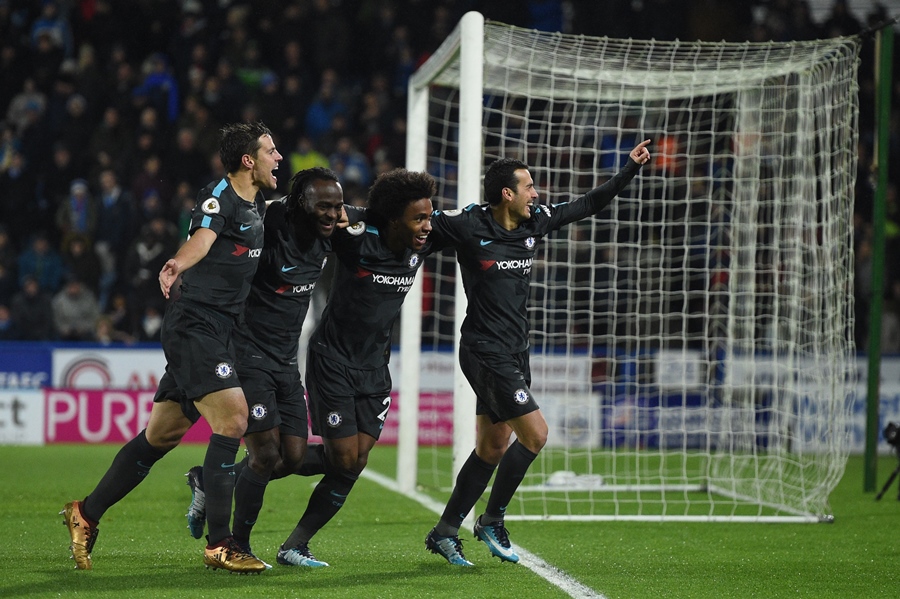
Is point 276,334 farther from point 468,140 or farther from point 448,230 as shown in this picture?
point 468,140

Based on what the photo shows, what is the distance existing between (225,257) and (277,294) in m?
0.38

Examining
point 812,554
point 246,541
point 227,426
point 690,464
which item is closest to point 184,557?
point 246,541

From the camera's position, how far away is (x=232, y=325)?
218 inches

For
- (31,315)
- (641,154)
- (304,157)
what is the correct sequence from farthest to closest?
(304,157), (31,315), (641,154)

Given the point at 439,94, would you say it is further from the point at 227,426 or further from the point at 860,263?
the point at 227,426

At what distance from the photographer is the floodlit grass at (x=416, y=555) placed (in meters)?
5.29

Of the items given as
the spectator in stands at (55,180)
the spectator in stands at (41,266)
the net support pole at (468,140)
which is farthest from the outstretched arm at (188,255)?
the spectator in stands at (55,180)

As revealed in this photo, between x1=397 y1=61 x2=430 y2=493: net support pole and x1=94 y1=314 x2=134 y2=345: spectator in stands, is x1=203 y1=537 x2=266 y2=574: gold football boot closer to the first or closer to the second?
x1=397 y1=61 x2=430 y2=493: net support pole

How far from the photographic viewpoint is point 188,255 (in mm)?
5133

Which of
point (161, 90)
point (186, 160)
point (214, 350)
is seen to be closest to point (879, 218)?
point (214, 350)

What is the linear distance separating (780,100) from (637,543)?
473 cm

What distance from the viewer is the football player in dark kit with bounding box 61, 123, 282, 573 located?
5.33 meters

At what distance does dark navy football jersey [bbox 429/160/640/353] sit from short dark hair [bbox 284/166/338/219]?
0.73m

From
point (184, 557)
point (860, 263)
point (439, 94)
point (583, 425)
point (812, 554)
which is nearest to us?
point (184, 557)
